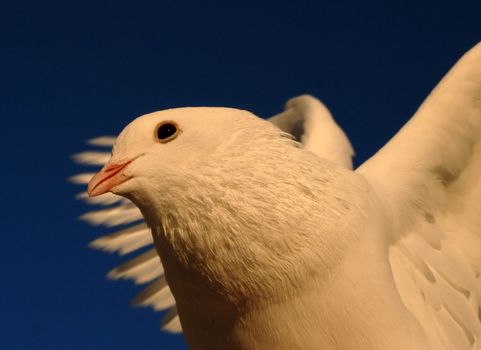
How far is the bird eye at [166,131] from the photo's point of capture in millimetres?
1622

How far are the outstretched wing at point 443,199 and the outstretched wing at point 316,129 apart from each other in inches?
30.7

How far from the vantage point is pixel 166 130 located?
1635 millimetres

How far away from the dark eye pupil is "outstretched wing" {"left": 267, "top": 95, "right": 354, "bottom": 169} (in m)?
1.44

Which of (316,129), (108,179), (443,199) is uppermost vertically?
(316,129)

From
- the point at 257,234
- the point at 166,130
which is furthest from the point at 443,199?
the point at 166,130

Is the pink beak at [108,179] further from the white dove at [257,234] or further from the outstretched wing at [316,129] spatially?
the outstretched wing at [316,129]

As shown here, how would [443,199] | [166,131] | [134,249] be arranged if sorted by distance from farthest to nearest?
[134,249]
[443,199]
[166,131]

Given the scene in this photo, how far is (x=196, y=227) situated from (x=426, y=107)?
103 centimetres

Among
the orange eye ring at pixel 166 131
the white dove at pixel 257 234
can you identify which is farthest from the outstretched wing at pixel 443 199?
the orange eye ring at pixel 166 131

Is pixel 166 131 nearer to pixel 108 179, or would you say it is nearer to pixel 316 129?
pixel 108 179

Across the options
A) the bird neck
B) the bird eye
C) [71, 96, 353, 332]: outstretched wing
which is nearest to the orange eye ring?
the bird eye

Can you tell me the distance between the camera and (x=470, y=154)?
88.4 inches

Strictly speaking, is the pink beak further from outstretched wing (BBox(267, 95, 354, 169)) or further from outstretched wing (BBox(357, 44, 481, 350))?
outstretched wing (BBox(267, 95, 354, 169))

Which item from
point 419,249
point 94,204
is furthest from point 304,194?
point 94,204
